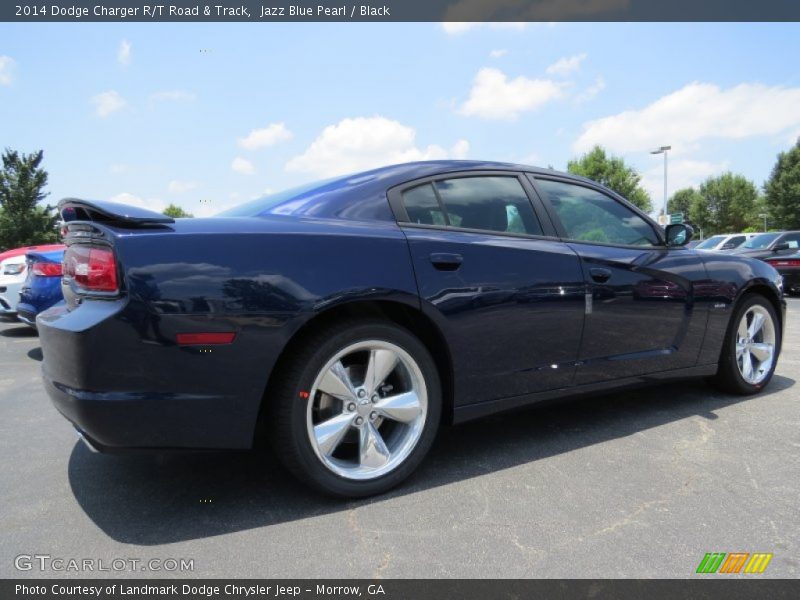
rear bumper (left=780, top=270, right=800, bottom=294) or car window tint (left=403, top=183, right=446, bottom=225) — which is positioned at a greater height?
car window tint (left=403, top=183, right=446, bottom=225)

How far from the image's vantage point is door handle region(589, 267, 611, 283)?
2.93 m

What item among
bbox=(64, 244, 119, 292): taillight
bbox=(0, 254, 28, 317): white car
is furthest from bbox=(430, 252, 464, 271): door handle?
bbox=(0, 254, 28, 317): white car

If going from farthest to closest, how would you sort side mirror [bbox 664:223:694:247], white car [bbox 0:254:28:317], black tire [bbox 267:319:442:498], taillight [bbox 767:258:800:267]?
taillight [bbox 767:258:800:267]
white car [bbox 0:254:28:317]
side mirror [bbox 664:223:694:247]
black tire [bbox 267:319:442:498]

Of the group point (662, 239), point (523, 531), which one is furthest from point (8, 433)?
point (662, 239)

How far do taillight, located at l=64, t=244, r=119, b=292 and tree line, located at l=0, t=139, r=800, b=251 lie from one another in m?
26.1

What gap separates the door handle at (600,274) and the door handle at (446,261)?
2.79ft

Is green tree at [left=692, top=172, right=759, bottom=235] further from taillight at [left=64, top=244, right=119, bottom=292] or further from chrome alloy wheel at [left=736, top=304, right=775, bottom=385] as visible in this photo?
taillight at [left=64, top=244, right=119, bottom=292]

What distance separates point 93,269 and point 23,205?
→ 150ft

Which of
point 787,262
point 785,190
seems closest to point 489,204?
point 787,262

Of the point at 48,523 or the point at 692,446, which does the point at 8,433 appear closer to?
the point at 48,523

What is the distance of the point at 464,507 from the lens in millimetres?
2244

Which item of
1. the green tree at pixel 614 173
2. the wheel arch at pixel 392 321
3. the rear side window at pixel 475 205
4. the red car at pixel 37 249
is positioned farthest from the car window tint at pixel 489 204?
the green tree at pixel 614 173

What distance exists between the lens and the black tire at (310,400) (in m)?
2.13

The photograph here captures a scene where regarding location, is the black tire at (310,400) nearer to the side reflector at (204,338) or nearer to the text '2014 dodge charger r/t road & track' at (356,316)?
the text '2014 dodge charger r/t road & track' at (356,316)
